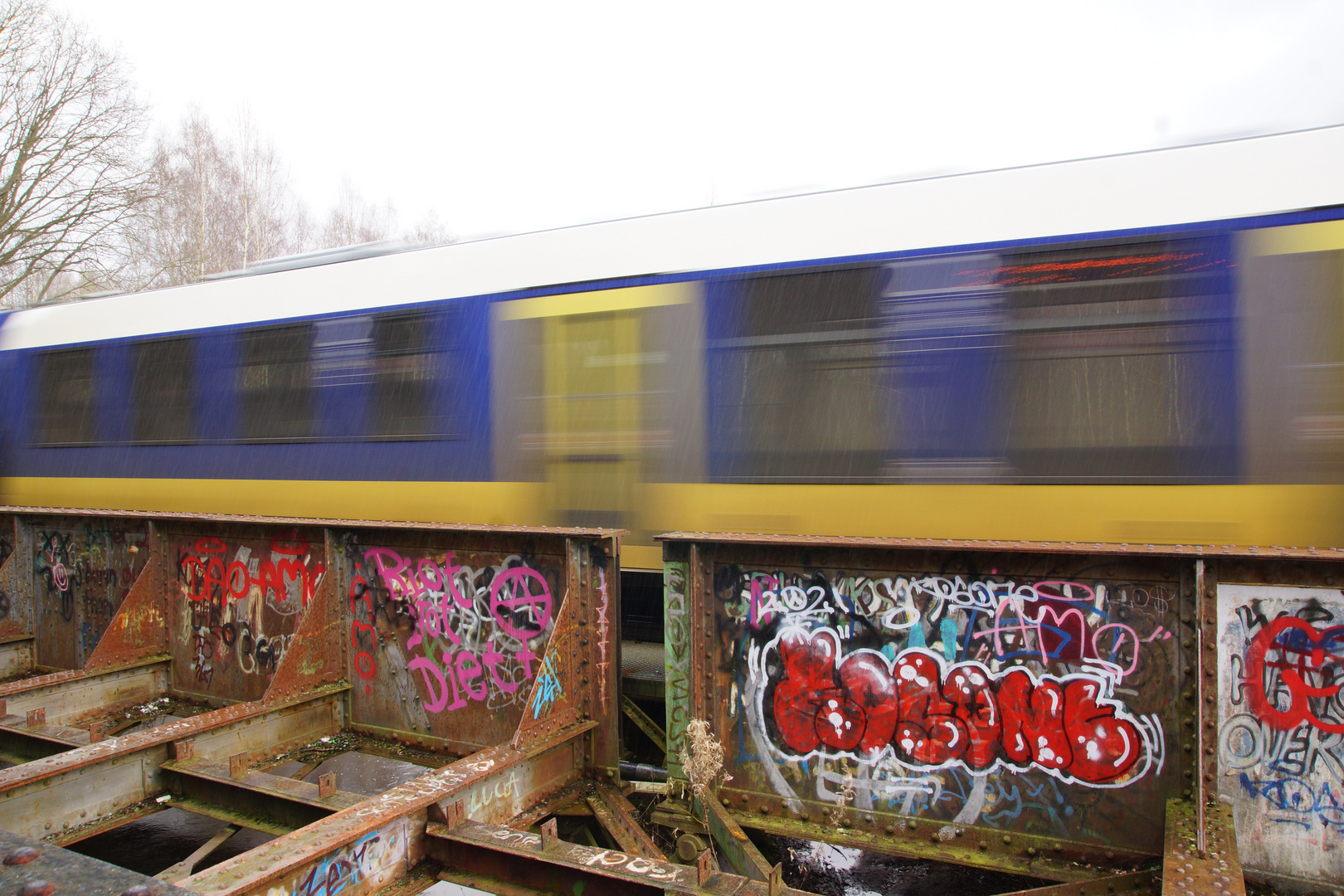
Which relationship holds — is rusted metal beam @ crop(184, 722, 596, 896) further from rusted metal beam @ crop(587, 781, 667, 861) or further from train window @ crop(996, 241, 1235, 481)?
train window @ crop(996, 241, 1235, 481)

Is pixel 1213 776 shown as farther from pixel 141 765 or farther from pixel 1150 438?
pixel 141 765

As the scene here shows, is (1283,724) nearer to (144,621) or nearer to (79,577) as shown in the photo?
(144,621)

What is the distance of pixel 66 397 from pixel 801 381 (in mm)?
9091

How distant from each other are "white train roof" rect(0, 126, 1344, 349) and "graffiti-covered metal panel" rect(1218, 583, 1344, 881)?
2.97 meters

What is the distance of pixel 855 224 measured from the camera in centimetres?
554

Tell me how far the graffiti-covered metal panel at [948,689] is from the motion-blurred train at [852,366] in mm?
2066

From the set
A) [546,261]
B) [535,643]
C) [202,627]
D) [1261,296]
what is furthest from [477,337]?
[1261,296]

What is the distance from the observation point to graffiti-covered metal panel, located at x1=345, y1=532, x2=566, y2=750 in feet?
13.4

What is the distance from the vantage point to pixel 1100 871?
2912 millimetres

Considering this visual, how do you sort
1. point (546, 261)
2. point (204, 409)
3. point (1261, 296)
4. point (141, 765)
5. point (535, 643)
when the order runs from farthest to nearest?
point (204, 409), point (546, 261), point (1261, 296), point (535, 643), point (141, 765)

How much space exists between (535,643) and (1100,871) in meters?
2.68

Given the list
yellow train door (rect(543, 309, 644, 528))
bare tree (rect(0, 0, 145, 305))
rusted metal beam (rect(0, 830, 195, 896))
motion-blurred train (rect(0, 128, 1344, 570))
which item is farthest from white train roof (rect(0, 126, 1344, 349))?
bare tree (rect(0, 0, 145, 305))

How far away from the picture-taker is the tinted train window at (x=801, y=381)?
212 inches

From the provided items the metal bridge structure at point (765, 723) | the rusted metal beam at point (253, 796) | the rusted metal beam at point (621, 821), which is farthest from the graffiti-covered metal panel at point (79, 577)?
the rusted metal beam at point (621, 821)
